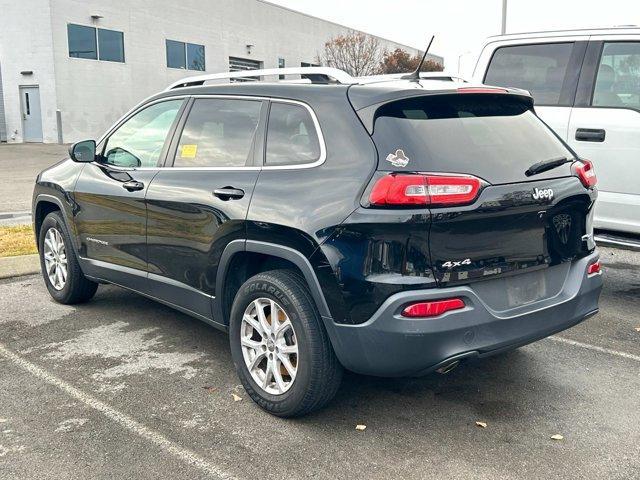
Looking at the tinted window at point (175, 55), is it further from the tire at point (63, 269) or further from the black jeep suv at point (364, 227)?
the black jeep suv at point (364, 227)

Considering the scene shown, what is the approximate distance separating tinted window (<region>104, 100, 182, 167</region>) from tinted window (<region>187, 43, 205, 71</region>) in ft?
109

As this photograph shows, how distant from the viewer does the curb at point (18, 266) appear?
6.68 m

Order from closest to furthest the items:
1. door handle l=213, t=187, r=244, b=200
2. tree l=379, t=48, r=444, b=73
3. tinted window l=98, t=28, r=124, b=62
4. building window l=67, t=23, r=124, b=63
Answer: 1. door handle l=213, t=187, r=244, b=200
2. building window l=67, t=23, r=124, b=63
3. tinted window l=98, t=28, r=124, b=62
4. tree l=379, t=48, r=444, b=73

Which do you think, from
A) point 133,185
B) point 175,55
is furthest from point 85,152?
point 175,55

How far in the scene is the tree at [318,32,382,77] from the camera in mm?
47094

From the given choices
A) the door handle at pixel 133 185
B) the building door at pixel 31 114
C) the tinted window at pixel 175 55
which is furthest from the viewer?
the tinted window at pixel 175 55

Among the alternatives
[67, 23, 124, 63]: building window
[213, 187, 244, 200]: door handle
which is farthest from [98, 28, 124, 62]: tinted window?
[213, 187, 244, 200]: door handle

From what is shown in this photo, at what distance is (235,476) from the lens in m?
3.01

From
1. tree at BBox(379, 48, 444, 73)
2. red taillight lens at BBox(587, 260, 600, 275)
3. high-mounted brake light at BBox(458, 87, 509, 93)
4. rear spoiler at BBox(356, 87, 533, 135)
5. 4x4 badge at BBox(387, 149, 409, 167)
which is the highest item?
tree at BBox(379, 48, 444, 73)

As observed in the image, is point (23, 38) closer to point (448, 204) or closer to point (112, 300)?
point (112, 300)

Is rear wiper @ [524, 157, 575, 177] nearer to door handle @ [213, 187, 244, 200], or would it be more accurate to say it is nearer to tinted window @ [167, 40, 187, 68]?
door handle @ [213, 187, 244, 200]

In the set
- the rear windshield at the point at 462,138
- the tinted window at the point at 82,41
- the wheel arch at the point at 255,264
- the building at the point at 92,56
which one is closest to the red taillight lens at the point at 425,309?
the wheel arch at the point at 255,264

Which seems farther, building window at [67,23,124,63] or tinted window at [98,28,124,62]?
tinted window at [98,28,124,62]

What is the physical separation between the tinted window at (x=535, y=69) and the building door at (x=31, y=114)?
1101 inches
